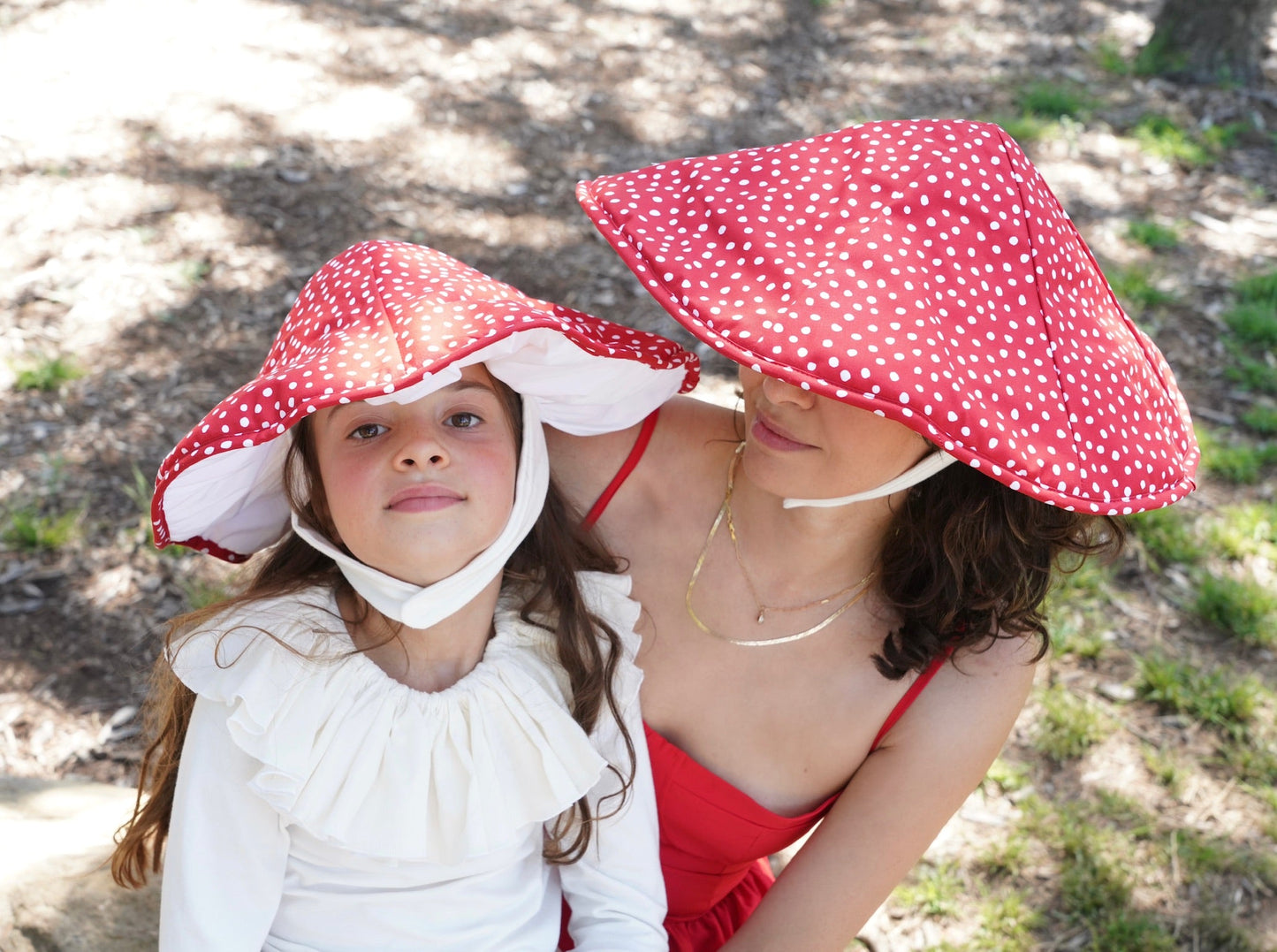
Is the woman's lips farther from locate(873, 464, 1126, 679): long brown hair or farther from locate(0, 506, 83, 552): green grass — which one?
locate(0, 506, 83, 552): green grass

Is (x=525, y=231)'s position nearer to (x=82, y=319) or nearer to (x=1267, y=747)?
(x=82, y=319)

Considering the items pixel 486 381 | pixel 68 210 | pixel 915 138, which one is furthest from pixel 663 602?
pixel 68 210

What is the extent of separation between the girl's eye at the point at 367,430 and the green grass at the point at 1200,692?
2595 mm

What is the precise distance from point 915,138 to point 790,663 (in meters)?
0.97

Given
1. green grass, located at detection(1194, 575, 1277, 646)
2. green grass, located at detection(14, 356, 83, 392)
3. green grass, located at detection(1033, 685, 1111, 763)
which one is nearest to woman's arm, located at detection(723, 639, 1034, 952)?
green grass, located at detection(1033, 685, 1111, 763)

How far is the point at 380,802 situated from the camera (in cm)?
186

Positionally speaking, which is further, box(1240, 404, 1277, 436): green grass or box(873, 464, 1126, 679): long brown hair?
box(1240, 404, 1277, 436): green grass

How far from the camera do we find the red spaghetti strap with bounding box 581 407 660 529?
88.7 inches

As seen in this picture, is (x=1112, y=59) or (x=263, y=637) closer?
(x=263, y=637)

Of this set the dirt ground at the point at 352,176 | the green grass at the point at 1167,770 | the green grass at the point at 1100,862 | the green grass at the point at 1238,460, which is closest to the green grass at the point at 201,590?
the dirt ground at the point at 352,176

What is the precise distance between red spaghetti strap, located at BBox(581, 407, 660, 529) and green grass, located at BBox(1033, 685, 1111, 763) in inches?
70.7

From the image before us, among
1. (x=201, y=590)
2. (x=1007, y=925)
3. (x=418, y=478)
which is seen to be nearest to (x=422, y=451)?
(x=418, y=478)

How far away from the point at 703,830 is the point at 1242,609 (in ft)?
7.41

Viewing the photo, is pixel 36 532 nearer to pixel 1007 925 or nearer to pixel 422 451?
pixel 422 451
